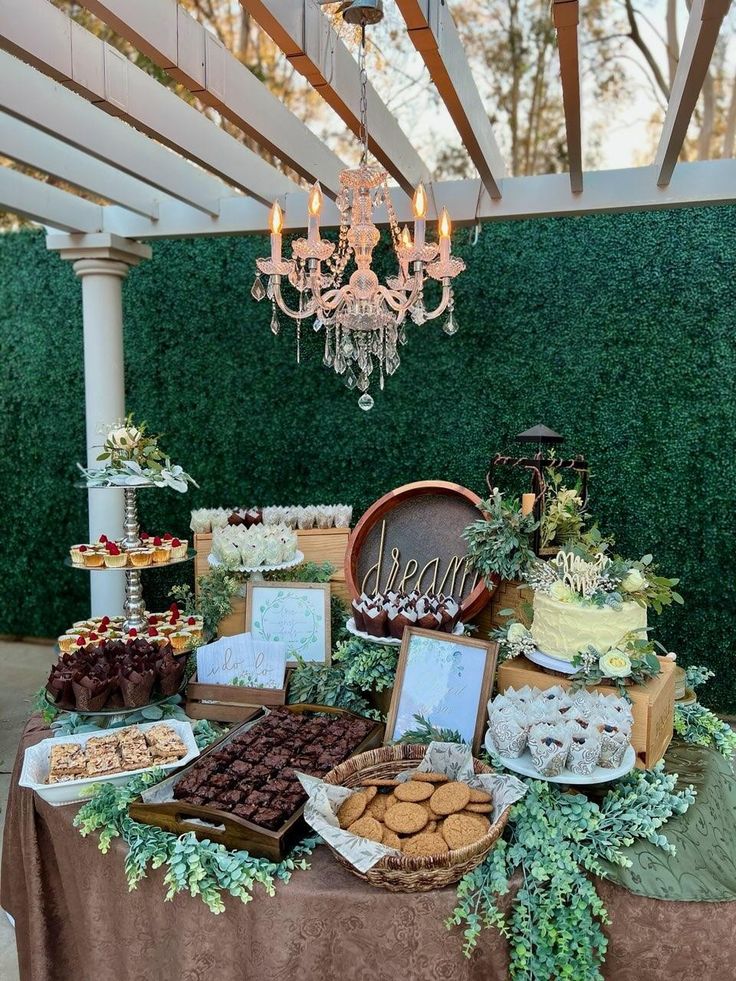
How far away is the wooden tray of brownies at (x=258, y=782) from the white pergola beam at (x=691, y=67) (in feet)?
7.72

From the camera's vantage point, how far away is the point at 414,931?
5.26 ft

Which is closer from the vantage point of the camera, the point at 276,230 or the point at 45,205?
the point at 276,230

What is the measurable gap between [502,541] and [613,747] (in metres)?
0.85

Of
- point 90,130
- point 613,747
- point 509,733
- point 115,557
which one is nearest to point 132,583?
point 115,557

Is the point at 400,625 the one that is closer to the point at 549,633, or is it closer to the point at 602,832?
the point at 549,633

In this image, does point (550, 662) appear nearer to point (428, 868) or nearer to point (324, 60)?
point (428, 868)

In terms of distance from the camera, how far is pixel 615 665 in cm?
200

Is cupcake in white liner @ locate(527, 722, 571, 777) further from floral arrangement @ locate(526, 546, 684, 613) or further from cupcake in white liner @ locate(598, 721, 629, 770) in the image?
floral arrangement @ locate(526, 546, 684, 613)

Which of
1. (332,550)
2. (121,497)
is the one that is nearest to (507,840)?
(332,550)

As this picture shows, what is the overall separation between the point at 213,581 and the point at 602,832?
1.84 m

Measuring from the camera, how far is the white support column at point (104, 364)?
16.0ft

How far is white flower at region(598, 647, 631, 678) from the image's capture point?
6.53ft

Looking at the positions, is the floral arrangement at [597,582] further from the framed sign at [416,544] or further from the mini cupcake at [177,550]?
the mini cupcake at [177,550]

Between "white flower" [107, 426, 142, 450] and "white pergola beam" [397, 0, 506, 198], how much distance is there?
76.2 inches
